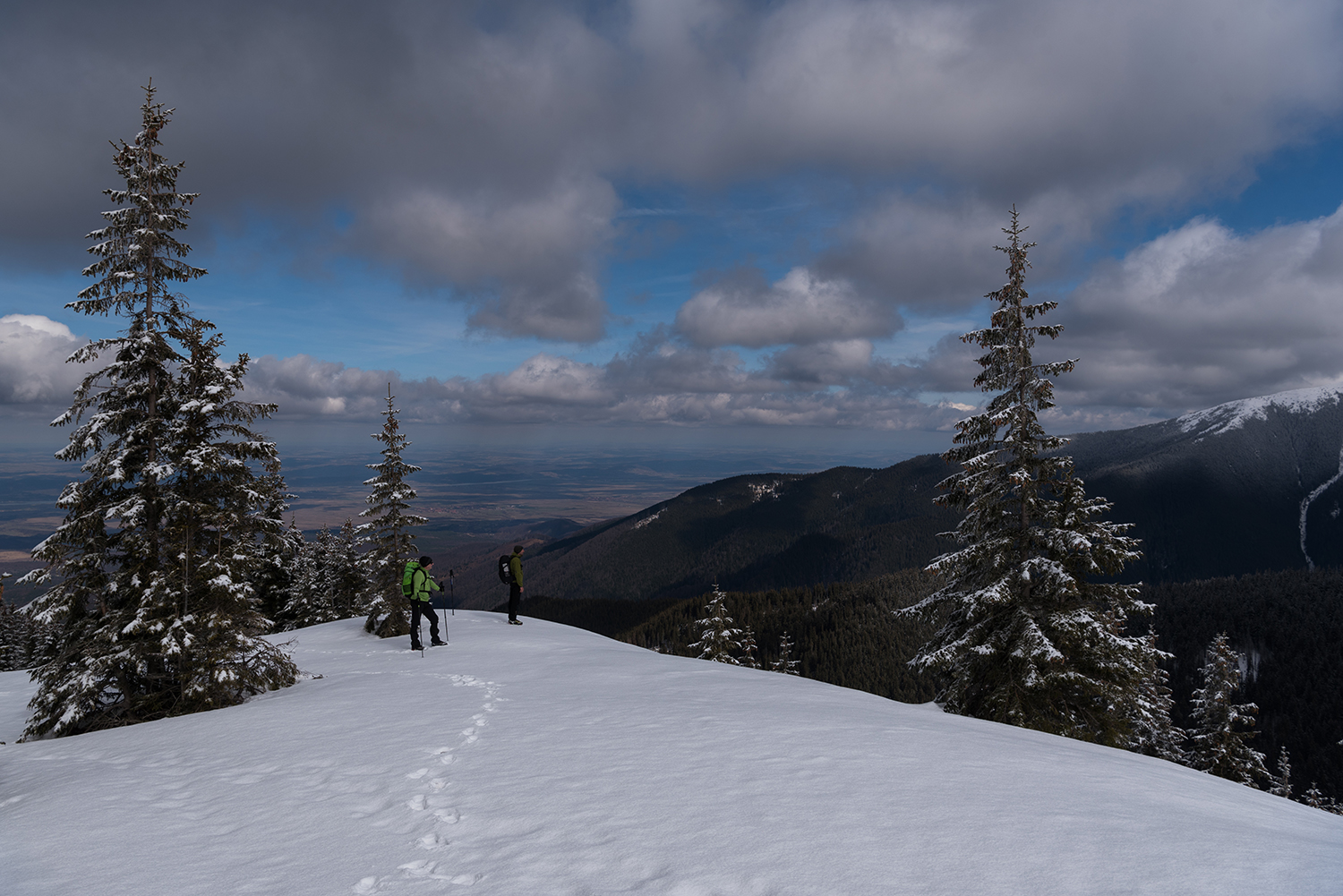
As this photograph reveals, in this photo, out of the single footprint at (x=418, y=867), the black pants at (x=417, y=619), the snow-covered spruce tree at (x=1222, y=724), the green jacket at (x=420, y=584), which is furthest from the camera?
the snow-covered spruce tree at (x=1222, y=724)

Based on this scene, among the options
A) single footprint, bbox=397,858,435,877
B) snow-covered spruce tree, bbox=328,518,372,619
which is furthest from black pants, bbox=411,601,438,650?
snow-covered spruce tree, bbox=328,518,372,619

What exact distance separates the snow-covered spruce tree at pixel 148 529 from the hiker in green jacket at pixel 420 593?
3569 mm

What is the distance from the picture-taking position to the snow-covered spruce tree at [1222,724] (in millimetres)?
27016

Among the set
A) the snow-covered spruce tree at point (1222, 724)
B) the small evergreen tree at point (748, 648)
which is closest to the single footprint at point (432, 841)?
the snow-covered spruce tree at point (1222, 724)

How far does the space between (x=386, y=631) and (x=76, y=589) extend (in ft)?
33.0

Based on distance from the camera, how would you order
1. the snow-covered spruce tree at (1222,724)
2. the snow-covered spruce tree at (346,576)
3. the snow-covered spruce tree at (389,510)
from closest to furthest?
1. the snow-covered spruce tree at (389,510)
2. the snow-covered spruce tree at (1222,724)
3. the snow-covered spruce tree at (346,576)

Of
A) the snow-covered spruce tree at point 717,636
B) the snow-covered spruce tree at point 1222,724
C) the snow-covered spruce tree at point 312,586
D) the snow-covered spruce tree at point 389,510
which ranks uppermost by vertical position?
the snow-covered spruce tree at point 389,510

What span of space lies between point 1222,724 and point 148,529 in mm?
39794

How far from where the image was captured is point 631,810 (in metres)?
4.99

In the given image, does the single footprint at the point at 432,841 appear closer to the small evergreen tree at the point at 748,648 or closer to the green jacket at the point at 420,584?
the green jacket at the point at 420,584

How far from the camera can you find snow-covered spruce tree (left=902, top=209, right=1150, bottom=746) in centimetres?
1435

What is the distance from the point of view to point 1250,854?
404cm

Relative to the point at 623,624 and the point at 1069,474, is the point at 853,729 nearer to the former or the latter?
the point at 1069,474

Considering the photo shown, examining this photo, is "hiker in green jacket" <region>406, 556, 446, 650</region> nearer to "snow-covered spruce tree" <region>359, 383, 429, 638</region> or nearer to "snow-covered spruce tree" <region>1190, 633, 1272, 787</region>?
"snow-covered spruce tree" <region>359, 383, 429, 638</region>
